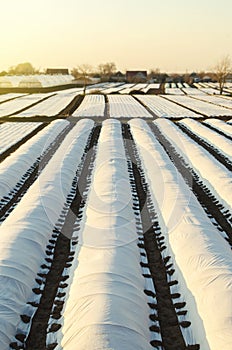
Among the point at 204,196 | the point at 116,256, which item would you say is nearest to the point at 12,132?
the point at 204,196

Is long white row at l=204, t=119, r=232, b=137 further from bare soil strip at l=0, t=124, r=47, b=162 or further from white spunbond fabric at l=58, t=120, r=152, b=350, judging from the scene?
white spunbond fabric at l=58, t=120, r=152, b=350

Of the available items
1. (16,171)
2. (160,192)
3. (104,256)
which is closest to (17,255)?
(104,256)

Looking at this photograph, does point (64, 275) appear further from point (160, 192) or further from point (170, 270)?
point (160, 192)

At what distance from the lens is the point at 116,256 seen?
18.2 ft

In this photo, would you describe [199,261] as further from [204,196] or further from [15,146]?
[15,146]

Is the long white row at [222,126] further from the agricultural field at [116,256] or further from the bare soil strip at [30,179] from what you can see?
the bare soil strip at [30,179]

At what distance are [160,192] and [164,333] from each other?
4.29 meters

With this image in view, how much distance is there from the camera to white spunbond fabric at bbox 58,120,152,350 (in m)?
3.97

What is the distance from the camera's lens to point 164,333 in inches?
182

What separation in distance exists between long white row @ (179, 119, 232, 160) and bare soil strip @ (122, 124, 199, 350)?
4.35 meters

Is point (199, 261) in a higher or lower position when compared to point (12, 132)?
lower

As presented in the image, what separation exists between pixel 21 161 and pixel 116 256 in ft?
22.2

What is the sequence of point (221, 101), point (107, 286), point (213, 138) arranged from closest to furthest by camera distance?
point (107, 286) → point (213, 138) → point (221, 101)

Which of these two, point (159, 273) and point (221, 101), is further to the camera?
point (221, 101)
